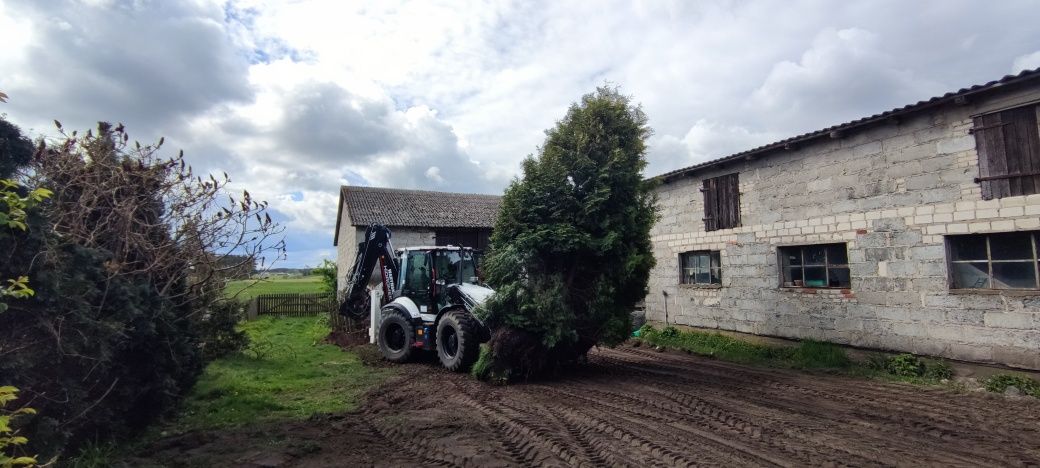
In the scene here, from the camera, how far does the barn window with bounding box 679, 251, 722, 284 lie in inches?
515

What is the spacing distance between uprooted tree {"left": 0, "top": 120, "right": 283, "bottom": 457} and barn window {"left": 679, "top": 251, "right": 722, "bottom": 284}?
34.7 feet

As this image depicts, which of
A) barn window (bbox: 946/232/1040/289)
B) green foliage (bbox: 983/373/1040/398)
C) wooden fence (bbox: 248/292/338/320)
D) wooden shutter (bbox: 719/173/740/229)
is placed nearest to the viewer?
green foliage (bbox: 983/373/1040/398)

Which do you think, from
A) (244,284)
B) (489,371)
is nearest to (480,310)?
(489,371)

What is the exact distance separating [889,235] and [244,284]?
1017cm

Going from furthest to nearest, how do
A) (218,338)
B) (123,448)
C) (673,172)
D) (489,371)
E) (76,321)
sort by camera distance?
(673,172), (218,338), (489,371), (123,448), (76,321)

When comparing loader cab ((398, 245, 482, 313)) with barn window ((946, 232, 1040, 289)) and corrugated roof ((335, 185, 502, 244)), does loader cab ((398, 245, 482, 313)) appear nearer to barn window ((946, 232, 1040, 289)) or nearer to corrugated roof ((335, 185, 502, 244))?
barn window ((946, 232, 1040, 289))

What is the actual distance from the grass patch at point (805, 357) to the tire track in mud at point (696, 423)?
862 mm

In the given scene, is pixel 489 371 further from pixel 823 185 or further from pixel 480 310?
pixel 823 185

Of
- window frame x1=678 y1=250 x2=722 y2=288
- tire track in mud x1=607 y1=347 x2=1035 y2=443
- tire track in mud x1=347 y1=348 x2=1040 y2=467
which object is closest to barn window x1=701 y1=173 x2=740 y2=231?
window frame x1=678 y1=250 x2=722 y2=288

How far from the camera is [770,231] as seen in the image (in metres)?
11.6

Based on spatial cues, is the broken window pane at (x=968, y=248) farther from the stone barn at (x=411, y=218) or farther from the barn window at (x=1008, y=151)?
the stone barn at (x=411, y=218)

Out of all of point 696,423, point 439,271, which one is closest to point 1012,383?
point 696,423

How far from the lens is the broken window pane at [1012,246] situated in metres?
7.83

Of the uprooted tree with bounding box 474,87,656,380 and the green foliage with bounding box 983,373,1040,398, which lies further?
the uprooted tree with bounding box 474,87,656,380
